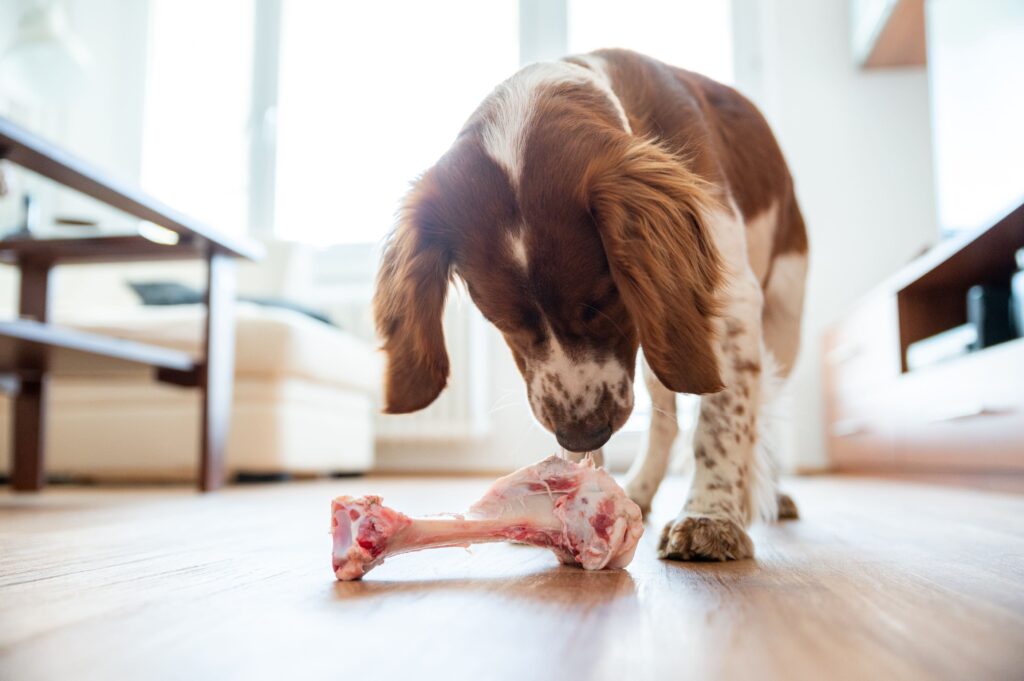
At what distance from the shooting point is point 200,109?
6.37 meters

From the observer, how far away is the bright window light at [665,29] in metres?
5.63

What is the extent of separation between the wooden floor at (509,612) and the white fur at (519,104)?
587 mm

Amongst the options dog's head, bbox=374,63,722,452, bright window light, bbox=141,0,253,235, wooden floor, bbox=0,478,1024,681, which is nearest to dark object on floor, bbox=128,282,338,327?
bright window light, bbox=141,0,253,235

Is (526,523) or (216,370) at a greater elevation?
(216,370)

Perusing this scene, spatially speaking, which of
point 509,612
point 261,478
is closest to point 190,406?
point 261,478

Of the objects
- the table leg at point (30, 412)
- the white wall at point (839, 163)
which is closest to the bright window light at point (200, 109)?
the table leg at point (30, 412)

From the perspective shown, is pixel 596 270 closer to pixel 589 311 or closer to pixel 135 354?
pixel 589 311

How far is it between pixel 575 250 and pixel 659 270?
0.12 m

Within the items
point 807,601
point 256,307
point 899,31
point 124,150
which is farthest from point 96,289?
point 807,601

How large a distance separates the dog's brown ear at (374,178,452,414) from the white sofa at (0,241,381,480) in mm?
2399

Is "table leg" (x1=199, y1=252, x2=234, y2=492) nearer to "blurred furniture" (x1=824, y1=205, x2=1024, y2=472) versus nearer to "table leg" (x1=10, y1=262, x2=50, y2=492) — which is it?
"table leg" (x1=10, y1=262, x2=50, y2=492)

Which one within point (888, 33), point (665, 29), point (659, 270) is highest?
point (665, 29)

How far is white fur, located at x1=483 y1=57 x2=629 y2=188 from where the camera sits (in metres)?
1.37

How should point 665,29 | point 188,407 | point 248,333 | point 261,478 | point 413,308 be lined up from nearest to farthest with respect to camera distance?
point 413,308 < point 248,333 < point 188,407 < point 261,478 < point 665,29
